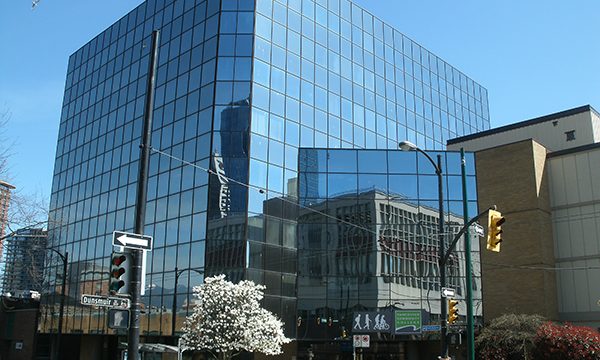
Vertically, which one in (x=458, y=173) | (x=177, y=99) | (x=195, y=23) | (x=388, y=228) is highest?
(x=195, y=23)

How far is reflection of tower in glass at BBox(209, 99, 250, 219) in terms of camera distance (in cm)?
3703

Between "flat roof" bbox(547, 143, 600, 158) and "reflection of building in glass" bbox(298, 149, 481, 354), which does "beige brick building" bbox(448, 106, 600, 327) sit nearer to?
"flat roof" bbox(547, 143, 600, 158)

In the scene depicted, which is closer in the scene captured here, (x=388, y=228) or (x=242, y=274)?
(x=242, y=274)

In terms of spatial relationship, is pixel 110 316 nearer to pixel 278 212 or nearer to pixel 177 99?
pixel 278 212

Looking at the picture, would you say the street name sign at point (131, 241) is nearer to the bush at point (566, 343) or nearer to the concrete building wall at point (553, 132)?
the bush at point (566, 343)

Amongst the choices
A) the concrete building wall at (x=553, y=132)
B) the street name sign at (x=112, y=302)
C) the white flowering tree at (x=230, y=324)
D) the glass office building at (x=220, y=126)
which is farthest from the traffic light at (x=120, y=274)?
the concrete building wall at (x=553, y=132)

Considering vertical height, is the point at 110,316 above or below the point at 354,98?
below

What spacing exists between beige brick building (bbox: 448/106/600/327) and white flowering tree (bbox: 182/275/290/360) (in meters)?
15.7

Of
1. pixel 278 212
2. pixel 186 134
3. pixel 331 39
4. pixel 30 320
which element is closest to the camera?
pixel 278 212

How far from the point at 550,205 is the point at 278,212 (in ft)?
57.4

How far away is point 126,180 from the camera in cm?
4691

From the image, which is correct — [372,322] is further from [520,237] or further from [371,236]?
[520,237]

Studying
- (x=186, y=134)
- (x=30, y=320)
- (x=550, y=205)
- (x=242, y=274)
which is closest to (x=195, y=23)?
(x=186, y=134)

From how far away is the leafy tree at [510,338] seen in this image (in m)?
31.7
